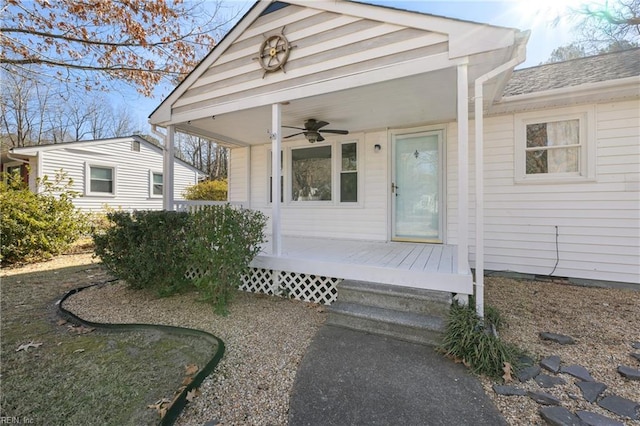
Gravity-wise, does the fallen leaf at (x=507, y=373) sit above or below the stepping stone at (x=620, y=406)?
above

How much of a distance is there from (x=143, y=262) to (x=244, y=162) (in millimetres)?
3906

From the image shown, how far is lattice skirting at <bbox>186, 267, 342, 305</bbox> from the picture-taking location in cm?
401

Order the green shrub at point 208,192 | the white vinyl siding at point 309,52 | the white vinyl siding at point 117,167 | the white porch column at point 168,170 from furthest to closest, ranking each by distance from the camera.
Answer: the green shrub at point 208,192, the white vinyl siding at point 117,167, the white porch column at point 168,170, the white vinyl siding at point 309,52

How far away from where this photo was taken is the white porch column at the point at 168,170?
203 inches

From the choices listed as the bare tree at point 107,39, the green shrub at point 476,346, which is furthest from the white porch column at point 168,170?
the green shrub at point 476,346

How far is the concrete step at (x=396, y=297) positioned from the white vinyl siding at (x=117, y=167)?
356 inches

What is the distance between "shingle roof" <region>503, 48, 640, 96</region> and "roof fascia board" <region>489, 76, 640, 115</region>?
0.63 ft

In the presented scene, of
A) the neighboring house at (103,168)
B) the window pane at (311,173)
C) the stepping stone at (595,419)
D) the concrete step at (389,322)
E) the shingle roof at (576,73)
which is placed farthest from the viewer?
the neighboring house at (103,168)

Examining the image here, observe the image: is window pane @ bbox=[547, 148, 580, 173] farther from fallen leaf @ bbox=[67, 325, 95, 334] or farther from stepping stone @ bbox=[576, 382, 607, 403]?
fallen leaf @ bbox=[67, 325, 95, 334]

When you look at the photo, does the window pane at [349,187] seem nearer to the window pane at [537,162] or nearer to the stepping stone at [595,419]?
the window pane at [537,162]

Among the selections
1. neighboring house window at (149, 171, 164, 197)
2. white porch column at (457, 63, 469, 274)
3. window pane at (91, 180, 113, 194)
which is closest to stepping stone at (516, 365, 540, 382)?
white porch column at (457, 63, 469, 274)

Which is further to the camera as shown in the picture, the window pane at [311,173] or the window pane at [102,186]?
the window pane at [102,186]

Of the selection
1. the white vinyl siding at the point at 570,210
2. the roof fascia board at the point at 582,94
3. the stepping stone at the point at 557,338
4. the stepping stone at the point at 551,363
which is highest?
the roof fascia board at the point at 582,94

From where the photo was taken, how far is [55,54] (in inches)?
257
